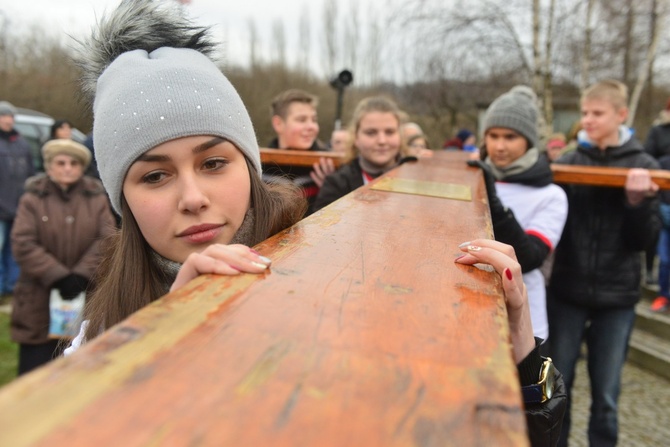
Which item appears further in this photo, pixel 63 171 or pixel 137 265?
pixel 63 171

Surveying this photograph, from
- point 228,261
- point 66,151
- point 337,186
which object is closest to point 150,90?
point 228,261

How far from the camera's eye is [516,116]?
314 cm

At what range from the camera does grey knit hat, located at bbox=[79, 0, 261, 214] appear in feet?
4.19

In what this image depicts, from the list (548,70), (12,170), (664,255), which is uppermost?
(548,70)

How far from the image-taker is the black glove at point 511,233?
7.64 feet

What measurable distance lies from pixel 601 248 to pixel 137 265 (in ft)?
9.07

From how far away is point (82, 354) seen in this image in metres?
0.53

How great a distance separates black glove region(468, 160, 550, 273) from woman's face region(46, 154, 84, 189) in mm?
2938

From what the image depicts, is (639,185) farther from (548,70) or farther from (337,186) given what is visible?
(548,70)

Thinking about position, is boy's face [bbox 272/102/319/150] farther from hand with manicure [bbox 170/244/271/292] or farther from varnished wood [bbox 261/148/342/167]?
hand with manicure [bbox 170/244/271/292]

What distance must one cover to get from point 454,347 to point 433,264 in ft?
1.08

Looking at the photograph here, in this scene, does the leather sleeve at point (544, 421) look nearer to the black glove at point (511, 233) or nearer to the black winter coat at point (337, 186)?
the black glove at point (511, 233)

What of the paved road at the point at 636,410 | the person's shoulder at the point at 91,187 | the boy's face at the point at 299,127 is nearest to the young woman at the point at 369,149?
the boy's face at the point at 299,127

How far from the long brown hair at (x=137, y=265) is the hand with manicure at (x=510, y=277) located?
0.53 metres
